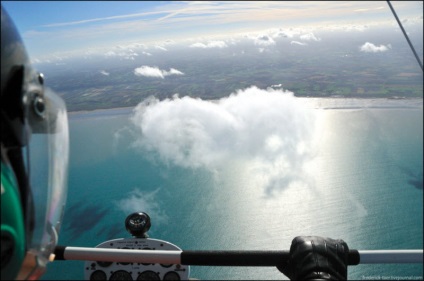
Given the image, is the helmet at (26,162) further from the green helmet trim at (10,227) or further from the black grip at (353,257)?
the black grip at (353,257)

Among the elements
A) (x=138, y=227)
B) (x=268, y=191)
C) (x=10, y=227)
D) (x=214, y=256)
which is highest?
(x=10, y=227)

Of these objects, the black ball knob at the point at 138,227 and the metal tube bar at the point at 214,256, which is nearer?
the metal tube bar at the point at 214,256

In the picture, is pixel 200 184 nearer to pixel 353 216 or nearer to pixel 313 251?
pixel 353 216

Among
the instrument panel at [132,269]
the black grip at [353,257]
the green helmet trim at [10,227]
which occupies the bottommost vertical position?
the instrument panel at [132,269]

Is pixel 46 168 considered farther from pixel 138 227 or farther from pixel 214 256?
pixel 138 227

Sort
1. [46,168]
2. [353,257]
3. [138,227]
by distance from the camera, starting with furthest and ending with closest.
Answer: [138,227], [353,257], [46,168]

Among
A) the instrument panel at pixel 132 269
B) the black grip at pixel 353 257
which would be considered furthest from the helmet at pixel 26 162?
the black grip at pixel 353 257

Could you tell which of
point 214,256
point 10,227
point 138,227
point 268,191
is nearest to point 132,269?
point 138,227
